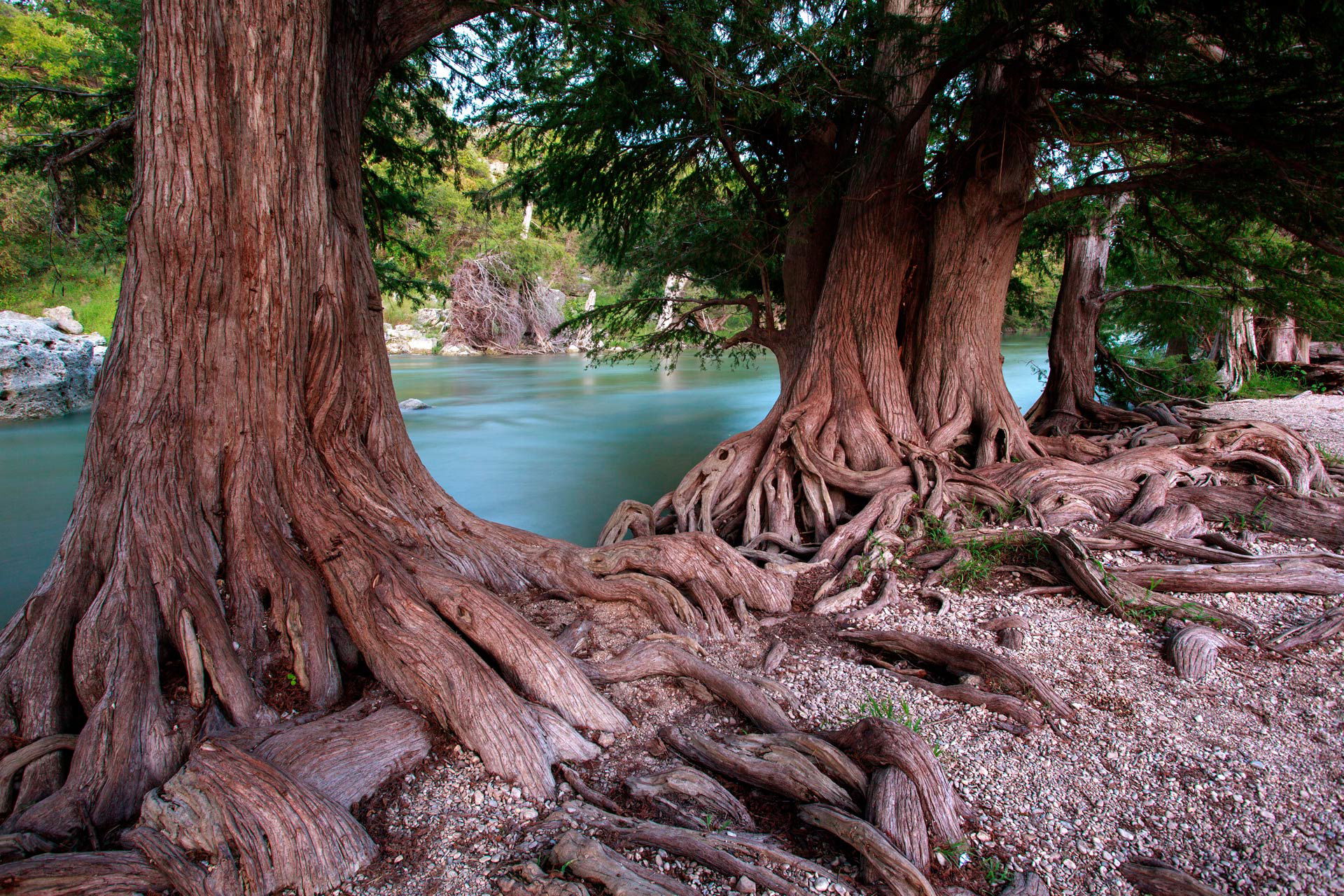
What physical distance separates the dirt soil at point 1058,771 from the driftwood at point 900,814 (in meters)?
0.08

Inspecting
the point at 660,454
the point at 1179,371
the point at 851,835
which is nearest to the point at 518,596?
the point at 851,835

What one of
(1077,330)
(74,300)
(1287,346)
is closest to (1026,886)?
(1077,330)

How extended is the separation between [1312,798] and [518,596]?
3.08 metres

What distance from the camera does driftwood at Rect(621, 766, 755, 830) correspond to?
2.13 metres

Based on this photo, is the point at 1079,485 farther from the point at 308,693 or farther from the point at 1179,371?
the point at 1179,371

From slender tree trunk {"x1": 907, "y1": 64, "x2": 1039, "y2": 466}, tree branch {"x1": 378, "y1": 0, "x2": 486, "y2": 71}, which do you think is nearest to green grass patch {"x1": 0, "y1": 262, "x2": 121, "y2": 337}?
tree branch {"x1": 378, "y1": 0, "x2": 486, "y2": 71}

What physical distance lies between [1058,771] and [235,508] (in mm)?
3238

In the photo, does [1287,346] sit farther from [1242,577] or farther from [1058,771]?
[1058,771]

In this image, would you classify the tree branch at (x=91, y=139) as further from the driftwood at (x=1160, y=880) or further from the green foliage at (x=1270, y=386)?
the green foliage at (x=1270, y=386)

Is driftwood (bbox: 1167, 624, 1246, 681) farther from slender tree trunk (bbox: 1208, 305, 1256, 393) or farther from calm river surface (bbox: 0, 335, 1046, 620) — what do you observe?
slender tree trunk (bbox: 1208, 305, 1256, 393)

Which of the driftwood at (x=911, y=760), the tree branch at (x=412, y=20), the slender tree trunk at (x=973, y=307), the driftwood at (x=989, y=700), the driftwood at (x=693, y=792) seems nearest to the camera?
the driftwood at (x=911, y=760)

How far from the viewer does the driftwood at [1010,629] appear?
3.20 metres

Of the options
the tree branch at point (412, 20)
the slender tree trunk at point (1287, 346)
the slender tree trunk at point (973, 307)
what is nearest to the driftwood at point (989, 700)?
the slender tree trunk at point (973, 307)

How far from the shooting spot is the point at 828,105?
5680 mm
